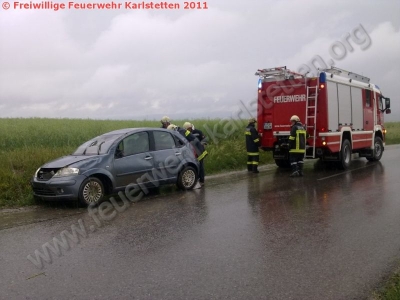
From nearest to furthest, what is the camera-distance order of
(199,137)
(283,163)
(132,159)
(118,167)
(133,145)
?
1. (118,167)
2. (132,159)
3. (133,145)
4. (199,137)
5. (283,163)

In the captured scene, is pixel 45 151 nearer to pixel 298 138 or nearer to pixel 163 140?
pixel 163 140

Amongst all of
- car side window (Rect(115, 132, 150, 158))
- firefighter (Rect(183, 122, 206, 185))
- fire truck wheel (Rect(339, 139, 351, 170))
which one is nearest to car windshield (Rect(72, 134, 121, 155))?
car side window (Rect(115, 132, 150, 158))

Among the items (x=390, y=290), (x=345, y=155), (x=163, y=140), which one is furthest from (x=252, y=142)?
(x=390, y=290)

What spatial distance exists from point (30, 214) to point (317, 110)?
8589 mm

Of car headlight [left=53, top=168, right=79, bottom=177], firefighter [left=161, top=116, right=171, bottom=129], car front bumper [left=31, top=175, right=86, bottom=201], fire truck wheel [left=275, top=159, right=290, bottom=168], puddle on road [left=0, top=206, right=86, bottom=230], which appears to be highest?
firefighter [left=161, top=116, right=171, bottom=129]

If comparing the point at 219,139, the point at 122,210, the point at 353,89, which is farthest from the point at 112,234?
the point at 219,139

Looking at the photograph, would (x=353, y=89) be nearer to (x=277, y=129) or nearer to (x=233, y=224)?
(x=277, y=129)

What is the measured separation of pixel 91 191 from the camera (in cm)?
873

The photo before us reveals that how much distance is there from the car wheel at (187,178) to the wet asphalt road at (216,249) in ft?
2.81

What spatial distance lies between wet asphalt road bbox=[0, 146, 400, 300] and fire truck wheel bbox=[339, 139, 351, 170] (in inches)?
167

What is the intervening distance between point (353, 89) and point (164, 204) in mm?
8883

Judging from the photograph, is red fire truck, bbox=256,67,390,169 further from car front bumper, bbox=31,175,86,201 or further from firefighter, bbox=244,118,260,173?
car front bumper, bbox=31,175,86,201

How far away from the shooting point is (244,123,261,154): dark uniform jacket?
13.6 m

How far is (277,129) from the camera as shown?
13.9 m
